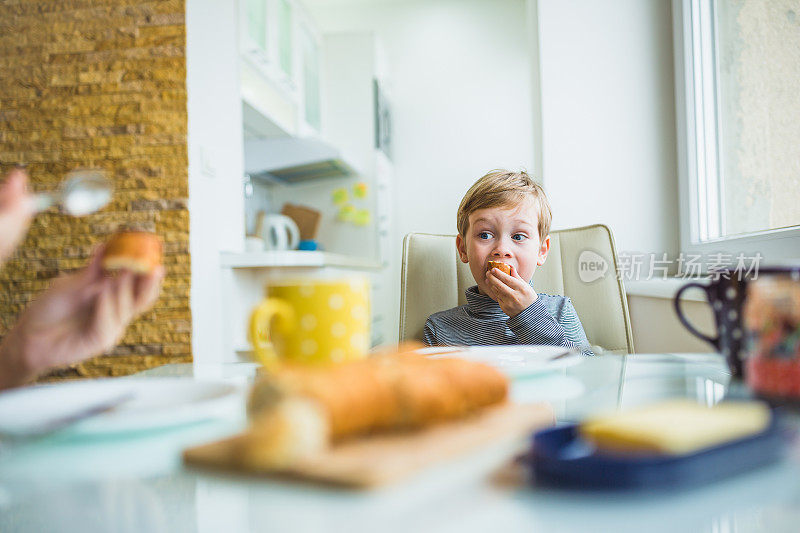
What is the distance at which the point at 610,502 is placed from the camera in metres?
Answer: 0.29

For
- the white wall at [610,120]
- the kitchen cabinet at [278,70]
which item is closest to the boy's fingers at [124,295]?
the white wall at [610,120]

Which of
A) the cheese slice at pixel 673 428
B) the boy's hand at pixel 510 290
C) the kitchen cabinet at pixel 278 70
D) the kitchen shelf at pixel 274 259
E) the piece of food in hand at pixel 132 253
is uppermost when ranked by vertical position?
the kitchen cabinet at pixel 278 70

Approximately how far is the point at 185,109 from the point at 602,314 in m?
1.59

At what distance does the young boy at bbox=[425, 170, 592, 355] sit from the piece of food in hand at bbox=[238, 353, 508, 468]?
1.00 m

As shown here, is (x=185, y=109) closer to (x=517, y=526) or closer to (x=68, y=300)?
(x=68, y=300)

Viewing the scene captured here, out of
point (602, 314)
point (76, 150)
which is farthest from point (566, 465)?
point (76, 150)

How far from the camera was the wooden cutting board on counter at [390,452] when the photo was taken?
11.8 inches

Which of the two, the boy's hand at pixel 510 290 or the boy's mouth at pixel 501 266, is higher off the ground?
the boy's mouth at pixel 501 266

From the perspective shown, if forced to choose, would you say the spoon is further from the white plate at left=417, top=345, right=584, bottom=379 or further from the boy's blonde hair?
the boy's blonde hair

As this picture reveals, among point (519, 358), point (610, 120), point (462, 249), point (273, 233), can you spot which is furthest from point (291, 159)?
point (519, 358)

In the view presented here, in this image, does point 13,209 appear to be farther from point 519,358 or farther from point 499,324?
point 499,324

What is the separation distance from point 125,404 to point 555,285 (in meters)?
1.35

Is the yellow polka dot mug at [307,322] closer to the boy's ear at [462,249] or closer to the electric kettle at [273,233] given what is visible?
the boy's ear at [462,249]

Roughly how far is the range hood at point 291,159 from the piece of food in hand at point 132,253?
3101 mm
